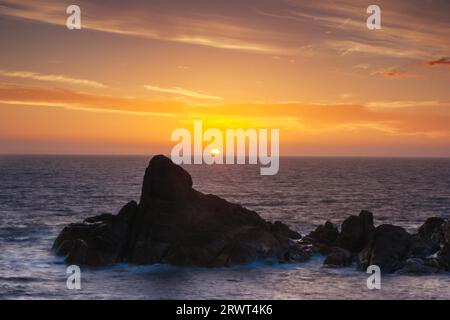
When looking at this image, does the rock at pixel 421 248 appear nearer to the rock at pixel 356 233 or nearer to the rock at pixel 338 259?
the rock at pixel 356 233

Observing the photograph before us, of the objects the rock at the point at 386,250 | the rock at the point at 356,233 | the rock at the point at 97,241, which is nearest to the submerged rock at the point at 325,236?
the rock at the point at 356,233

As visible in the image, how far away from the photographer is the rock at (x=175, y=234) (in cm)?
5094

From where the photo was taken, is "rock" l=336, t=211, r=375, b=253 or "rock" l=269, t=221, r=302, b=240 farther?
"rock" l=269, t=221, r=302, b=240

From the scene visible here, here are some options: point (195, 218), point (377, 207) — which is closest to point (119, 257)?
point (195, 218)

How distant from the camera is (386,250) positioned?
163ft

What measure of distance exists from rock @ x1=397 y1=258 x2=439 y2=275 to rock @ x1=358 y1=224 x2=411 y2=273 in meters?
0.60

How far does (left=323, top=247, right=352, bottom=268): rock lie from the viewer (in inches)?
2002

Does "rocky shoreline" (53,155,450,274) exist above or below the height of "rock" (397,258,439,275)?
above

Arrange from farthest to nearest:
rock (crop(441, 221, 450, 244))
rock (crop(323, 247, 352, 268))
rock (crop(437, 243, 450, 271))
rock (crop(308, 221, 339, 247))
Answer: rock (crop(308, 221, 339, 247)) < rock (crop(441, 221, 450, 244)) < rock (crop(323, 247, 352, 268)) < rock (crop(437, 243, 450, 271))

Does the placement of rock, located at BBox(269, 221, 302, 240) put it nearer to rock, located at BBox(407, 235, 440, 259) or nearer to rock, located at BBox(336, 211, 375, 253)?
rock, located at BBox(336, 211, 375, 253)

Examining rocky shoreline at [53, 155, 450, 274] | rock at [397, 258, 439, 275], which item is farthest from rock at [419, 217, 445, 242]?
rock at [397, 258, 439, 275]

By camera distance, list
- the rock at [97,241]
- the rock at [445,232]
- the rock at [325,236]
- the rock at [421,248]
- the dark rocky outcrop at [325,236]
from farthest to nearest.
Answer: the rock at [325,236]
the dark rocky outcrop at [325,236]
the rock at [445,232]
the rock at [421,248]
the rock at [97,241]
